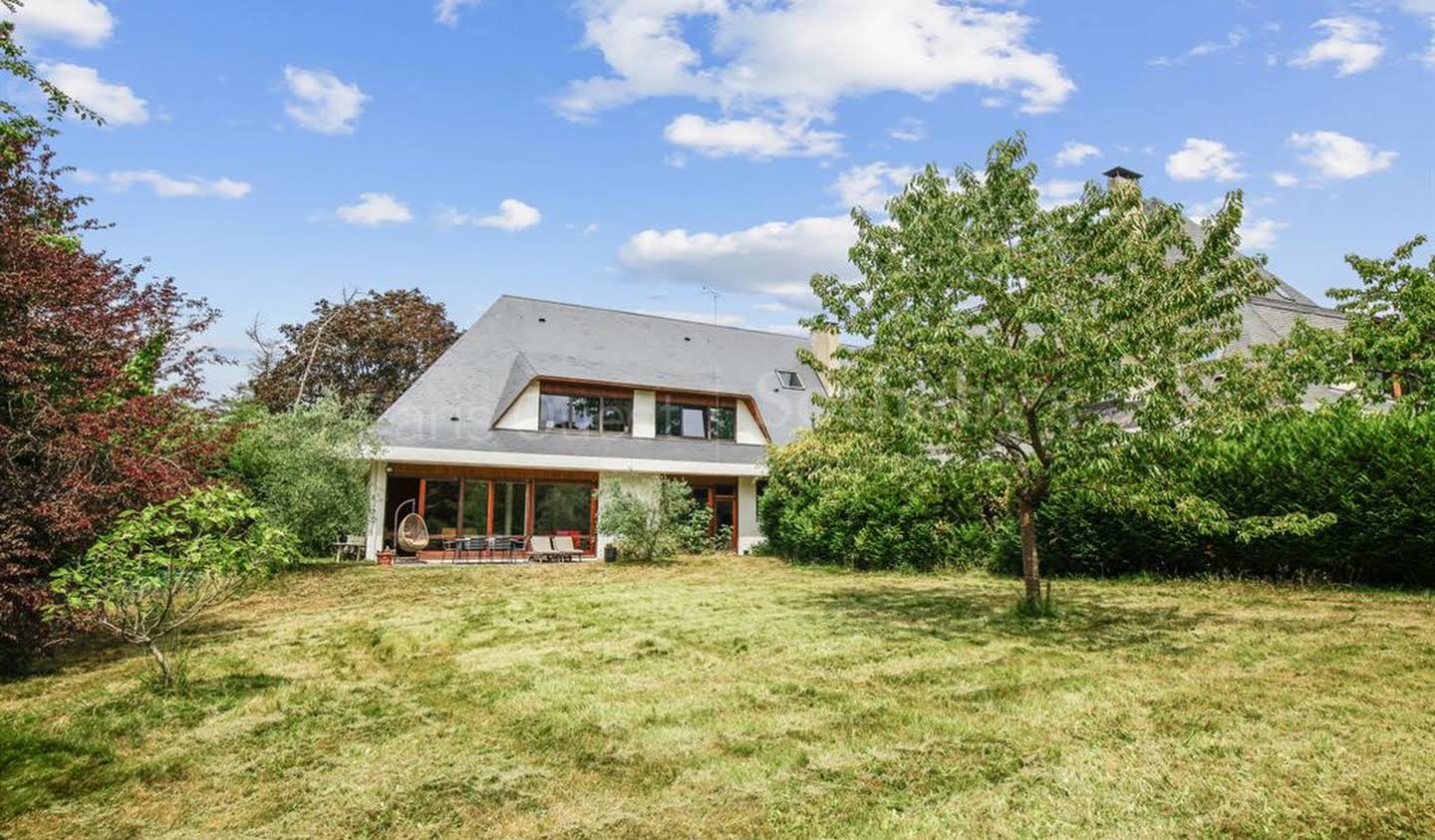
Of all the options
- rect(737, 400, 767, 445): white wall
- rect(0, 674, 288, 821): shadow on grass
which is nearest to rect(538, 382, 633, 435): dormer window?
rect(737, 400, 767, 445): white wall

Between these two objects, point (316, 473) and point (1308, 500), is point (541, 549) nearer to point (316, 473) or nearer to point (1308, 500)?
point (316, 473)

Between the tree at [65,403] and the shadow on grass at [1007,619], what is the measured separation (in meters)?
8.58

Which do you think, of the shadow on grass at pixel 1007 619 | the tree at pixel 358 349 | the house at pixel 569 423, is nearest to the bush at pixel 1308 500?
the shadow on grass at pixel 1007 619

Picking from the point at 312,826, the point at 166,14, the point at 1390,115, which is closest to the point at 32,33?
the point at 166,14

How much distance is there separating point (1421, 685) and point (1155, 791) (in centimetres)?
388

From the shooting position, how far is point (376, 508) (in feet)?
67.2

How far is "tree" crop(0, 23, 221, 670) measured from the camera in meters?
6.87

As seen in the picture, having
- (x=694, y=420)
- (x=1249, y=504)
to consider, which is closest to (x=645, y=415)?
(x=694, y=420)

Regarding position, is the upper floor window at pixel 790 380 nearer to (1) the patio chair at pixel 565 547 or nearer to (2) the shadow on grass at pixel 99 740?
(1) the patio chair at pixel 565 547

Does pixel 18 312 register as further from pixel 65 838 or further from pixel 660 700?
pixel 660 700

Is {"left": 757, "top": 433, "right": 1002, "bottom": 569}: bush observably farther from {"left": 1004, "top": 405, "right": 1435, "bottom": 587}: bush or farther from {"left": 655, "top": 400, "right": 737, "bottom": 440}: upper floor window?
{"left": 655, "top": 400, "right": 737, "bottom": 440}: upper floor window

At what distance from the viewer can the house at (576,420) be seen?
69.4ft

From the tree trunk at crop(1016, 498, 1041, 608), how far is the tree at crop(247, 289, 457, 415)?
1218 inches

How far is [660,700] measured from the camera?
623cm
